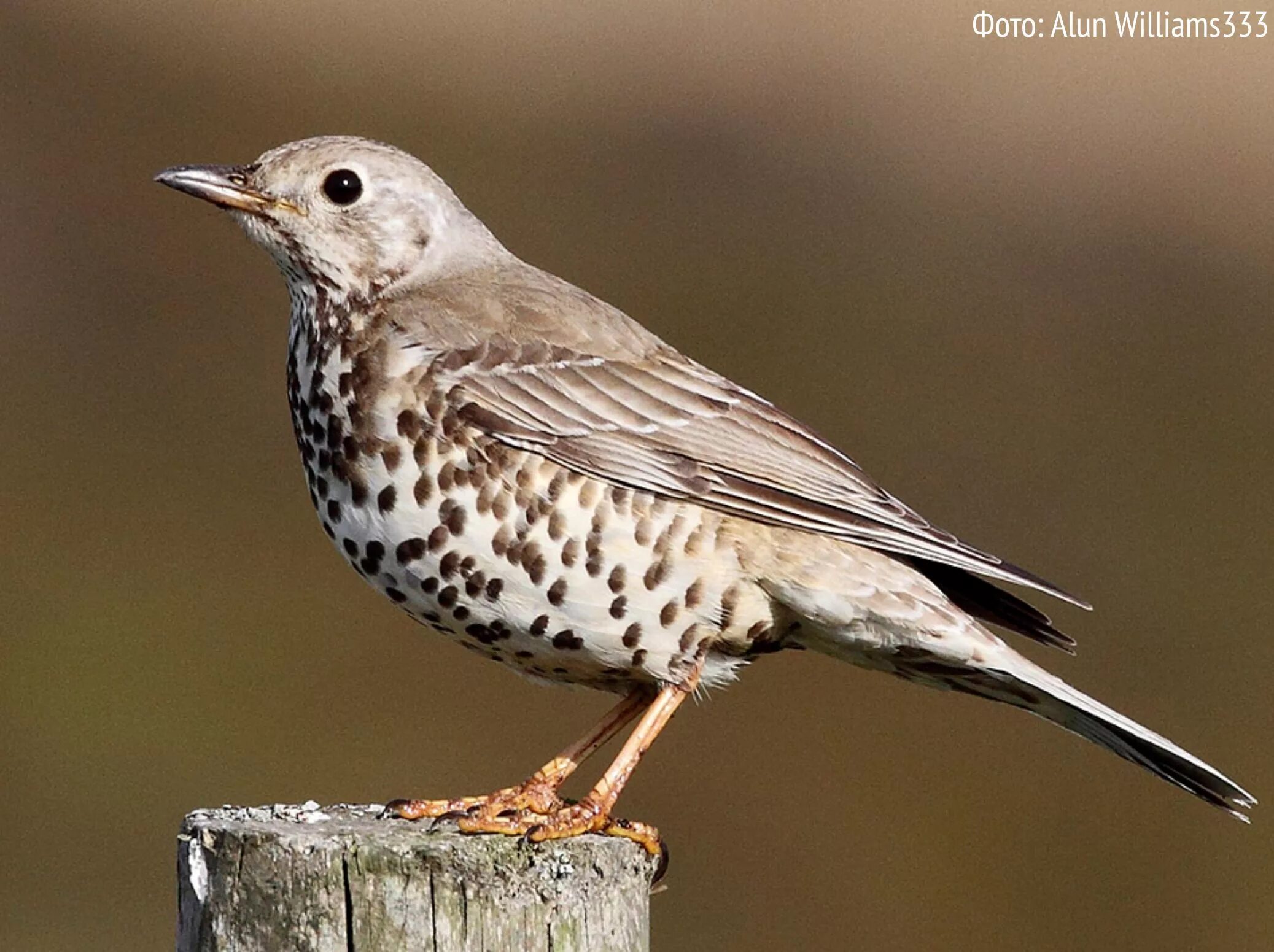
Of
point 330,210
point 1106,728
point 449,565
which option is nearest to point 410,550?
point 449,565

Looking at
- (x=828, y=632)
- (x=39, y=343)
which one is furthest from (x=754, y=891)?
(x=39, y=343)

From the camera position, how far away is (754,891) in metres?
12.1

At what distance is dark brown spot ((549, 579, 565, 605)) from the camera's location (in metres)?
6.29

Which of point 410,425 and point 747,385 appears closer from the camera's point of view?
point 410,425

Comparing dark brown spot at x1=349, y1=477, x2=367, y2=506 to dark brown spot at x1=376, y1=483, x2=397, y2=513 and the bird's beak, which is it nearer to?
dark brown spot at x1=376, y1=483, x2=397, y2=513

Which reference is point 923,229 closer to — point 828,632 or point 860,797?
point 860,797

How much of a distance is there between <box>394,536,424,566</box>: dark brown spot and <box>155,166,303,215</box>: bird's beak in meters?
1.32

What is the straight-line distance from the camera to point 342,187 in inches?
277

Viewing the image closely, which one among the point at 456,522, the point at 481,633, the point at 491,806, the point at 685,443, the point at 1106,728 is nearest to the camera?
the point at 491,806

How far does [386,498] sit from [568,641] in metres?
0.68

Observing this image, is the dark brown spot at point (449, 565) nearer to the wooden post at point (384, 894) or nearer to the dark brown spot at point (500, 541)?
the dark brown spot at point (500, 541)

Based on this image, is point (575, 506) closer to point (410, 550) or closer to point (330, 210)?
point (410, 550)

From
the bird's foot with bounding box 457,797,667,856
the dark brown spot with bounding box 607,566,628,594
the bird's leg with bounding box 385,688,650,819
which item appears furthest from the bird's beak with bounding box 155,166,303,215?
the bird's foot with bounding box 457,797,667,856

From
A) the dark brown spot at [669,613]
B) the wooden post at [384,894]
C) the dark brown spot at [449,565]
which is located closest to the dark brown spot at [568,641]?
the dark brown spot at [669,613]
